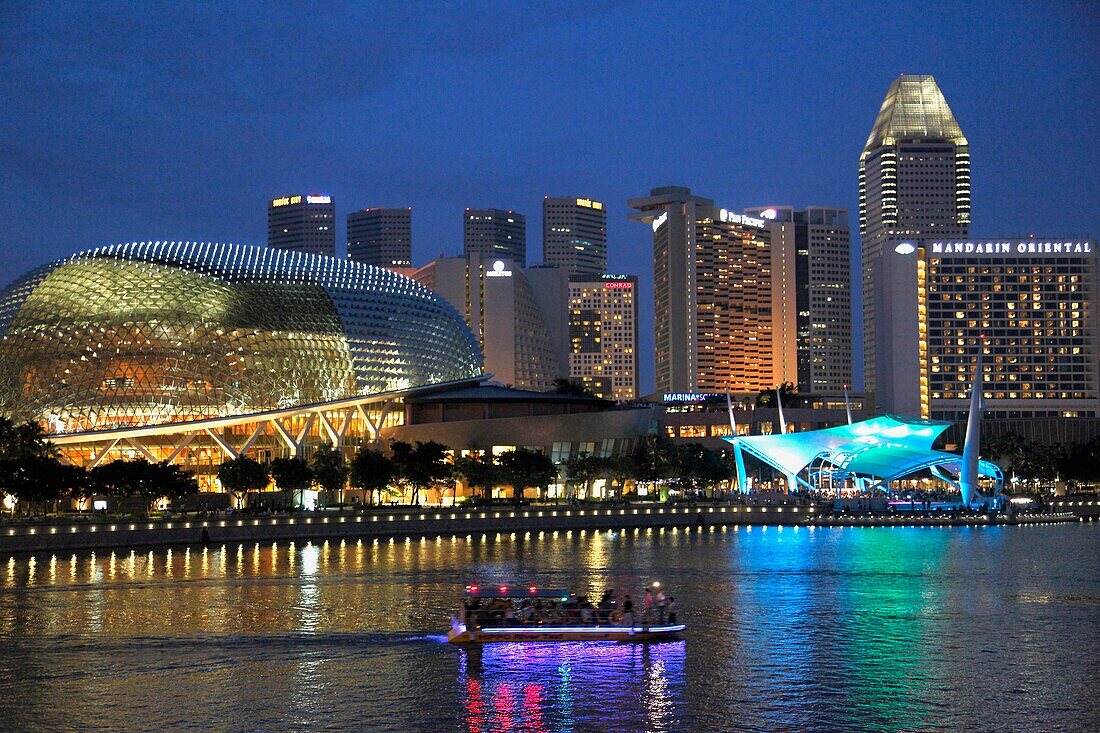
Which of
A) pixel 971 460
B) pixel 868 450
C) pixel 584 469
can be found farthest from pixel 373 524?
pixel 971 460

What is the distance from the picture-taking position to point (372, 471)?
10575 cm

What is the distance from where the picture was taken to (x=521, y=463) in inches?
4532

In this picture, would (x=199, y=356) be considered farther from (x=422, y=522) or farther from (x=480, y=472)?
(x=422, y=522)

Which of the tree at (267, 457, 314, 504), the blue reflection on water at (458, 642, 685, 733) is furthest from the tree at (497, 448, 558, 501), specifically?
the blue reflection on water at (458, 642, 685, 733)

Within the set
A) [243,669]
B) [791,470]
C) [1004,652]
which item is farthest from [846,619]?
[791,470]

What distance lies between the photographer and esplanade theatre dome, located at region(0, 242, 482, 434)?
368 ft

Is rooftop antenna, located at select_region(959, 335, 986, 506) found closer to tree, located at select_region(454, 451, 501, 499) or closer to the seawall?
the seawall

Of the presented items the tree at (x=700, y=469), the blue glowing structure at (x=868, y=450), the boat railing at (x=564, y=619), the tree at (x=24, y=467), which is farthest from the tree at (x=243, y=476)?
the boat railing at (x=564, y=619)

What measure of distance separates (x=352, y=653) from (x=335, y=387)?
80267mm

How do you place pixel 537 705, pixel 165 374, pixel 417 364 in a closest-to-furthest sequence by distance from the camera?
pixel 537 705 → pixel 165 374 → pixel 417 364

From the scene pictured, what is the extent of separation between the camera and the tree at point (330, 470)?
345 ft

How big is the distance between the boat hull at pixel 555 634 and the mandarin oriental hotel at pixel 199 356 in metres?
73.9

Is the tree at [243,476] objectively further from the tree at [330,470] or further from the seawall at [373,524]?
the seawall at [373,524]

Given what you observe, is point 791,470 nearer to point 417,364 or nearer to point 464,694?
point 417,364
